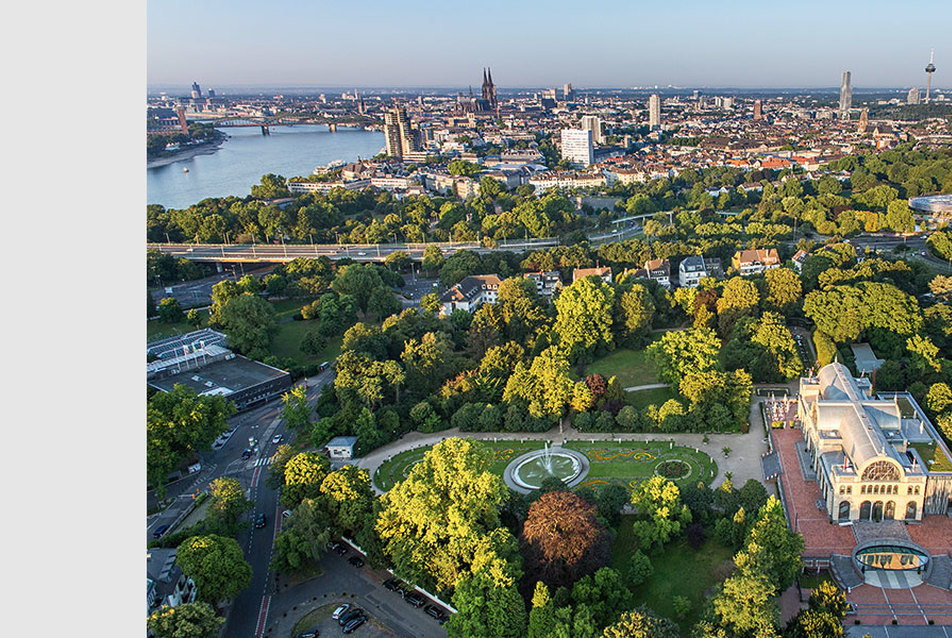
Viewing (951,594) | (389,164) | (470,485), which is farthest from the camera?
(389,164)

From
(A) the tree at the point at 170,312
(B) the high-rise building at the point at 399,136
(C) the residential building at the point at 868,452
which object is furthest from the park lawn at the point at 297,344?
(B) the high-rise building at the point at 399,136

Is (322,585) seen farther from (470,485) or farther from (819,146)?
(819,146)

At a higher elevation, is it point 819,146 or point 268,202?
point 819,146

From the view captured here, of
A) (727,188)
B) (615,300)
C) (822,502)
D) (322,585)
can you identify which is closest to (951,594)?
(822,502)

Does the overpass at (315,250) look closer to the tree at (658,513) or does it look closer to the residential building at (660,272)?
the residential building at (660,272)

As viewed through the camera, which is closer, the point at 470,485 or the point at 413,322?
the point at 470,485

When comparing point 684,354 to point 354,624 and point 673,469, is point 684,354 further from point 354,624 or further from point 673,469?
point 354,624

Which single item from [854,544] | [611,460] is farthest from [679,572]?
[611,460]

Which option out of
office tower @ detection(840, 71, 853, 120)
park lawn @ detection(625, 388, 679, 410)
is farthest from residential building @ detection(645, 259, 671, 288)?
office tower @ detection(840, 71, 853, 120)
